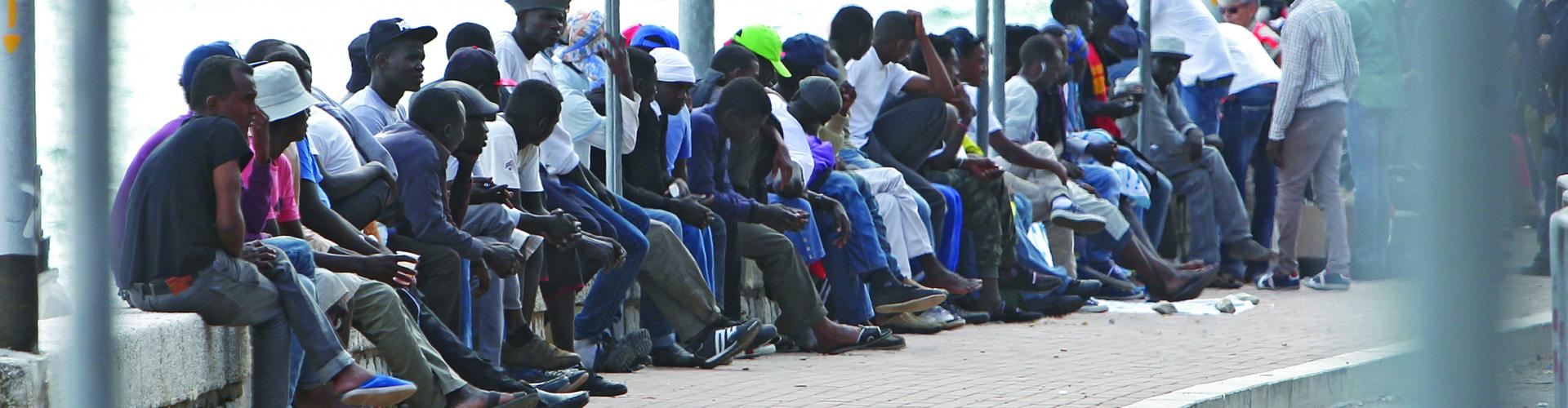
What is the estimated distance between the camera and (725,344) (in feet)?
26.6

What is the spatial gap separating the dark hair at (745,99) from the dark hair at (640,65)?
507 mm

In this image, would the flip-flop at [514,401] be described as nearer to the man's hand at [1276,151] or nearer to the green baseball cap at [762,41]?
the green baseball cap at [762,41]

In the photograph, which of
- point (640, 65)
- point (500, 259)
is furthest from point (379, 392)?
point (640, 65)

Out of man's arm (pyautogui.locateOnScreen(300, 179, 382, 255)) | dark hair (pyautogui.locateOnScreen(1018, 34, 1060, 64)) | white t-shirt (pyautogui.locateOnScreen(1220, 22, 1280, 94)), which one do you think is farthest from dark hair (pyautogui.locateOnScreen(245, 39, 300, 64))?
white t-shirt (pyautogui.locateOnScreen(1220, 22, 1280, 94))

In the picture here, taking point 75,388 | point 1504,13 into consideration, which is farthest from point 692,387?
point 1504,13

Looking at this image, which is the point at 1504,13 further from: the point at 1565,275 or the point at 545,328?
the point at 545,328

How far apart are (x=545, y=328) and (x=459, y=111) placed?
1.44m

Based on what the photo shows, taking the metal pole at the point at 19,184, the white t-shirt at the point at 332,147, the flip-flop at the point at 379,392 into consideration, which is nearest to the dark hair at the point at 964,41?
the white t-shirt at the point at 332,147

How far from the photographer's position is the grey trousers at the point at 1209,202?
12.7 meters

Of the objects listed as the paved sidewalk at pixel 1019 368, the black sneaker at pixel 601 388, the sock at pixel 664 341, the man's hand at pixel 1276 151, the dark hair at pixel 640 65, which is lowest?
the paved sidewalk at pixel 1019 368

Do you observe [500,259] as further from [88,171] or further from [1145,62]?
[1145,62]

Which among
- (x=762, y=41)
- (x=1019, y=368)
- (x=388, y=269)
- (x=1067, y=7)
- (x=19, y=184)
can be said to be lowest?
(x=1019, y=368)

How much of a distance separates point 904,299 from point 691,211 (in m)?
1.60

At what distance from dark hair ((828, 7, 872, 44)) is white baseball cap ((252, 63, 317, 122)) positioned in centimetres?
474
